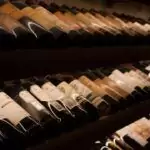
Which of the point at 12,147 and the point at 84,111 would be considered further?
the point at 84,111

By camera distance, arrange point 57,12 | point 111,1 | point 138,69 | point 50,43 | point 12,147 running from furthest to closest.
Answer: point 111,1, point 138,69, point 57,12, point 50,43, point 12,147

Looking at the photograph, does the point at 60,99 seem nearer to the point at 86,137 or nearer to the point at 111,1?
the point at 86,137

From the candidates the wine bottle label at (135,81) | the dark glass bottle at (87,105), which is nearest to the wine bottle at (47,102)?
the dark glass bottle at (87,105)

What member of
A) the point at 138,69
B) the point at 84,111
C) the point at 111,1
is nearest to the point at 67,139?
the point at 84,111

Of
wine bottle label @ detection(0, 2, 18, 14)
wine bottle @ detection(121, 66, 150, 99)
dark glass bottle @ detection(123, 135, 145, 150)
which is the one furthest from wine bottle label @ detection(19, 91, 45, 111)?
wine bottle @ detection(121, 66, 150, 99)

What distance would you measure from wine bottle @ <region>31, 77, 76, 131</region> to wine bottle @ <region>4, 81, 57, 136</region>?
0.13ft

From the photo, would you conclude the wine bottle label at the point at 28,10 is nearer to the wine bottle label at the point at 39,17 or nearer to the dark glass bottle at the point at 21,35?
the wine bottle label at the point at 39,17

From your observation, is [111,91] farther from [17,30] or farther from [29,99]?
[17,30]

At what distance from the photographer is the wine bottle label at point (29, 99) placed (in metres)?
0.88

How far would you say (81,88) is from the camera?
1.09 metres

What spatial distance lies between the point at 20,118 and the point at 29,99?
0.10m

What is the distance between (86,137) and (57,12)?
1.30 feet

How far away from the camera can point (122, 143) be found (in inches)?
48.3

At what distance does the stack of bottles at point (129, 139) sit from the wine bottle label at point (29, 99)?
0.34 metres
